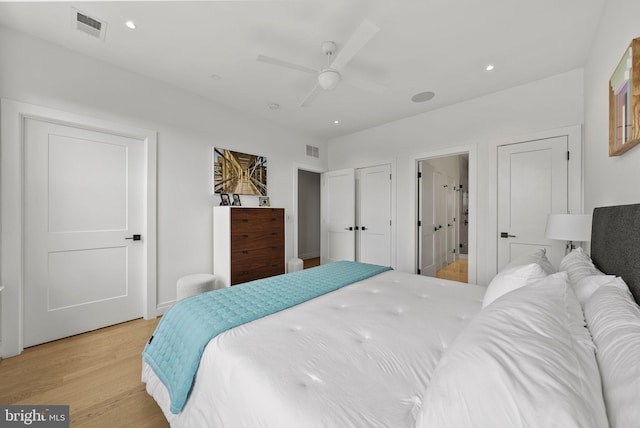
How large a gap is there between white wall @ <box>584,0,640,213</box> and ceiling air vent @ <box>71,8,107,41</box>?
11.9ft

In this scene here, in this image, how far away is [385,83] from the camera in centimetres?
297

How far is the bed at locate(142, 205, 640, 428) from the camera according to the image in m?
0.50

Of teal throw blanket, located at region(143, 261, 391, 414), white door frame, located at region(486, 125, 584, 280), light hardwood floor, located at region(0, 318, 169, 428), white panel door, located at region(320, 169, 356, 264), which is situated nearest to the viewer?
teal throw blanket, located at region(143, 261, 391, 414)

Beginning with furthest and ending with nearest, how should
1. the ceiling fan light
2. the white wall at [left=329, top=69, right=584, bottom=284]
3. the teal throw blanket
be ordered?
the white wall at [left=329, top=69, right=584, bottom=284] < the ceiling fan light < the teal throw blanket

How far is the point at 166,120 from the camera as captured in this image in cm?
301

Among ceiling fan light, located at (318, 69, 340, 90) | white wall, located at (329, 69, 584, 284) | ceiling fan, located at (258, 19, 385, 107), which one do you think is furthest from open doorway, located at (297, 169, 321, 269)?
ceiling fan light, located at (318, 69, 340, 90)

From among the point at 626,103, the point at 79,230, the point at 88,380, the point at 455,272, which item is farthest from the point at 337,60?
the point at 455,272

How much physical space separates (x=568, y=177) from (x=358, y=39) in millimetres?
2789

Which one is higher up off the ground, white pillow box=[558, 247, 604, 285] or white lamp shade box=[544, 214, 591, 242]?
white lamp shade box=[544, 214, 591, 242]

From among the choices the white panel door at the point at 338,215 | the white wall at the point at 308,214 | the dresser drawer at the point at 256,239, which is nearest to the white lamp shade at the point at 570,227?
the white panel door at the point at 338,215

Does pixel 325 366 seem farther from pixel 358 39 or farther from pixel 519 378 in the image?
pixel 358 39

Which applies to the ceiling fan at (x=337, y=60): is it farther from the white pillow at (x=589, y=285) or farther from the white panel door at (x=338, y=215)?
the white panel door at (x=338, y=215)

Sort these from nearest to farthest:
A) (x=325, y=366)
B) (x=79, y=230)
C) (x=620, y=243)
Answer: (x=325, y=366)
(x=620, y=243)
(x=79, y=230)

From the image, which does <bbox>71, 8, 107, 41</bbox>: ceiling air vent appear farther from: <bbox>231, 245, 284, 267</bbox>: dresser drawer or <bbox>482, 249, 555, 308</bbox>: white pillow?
<bbox>482, 249, 555, 308</bbox>: white pillow
